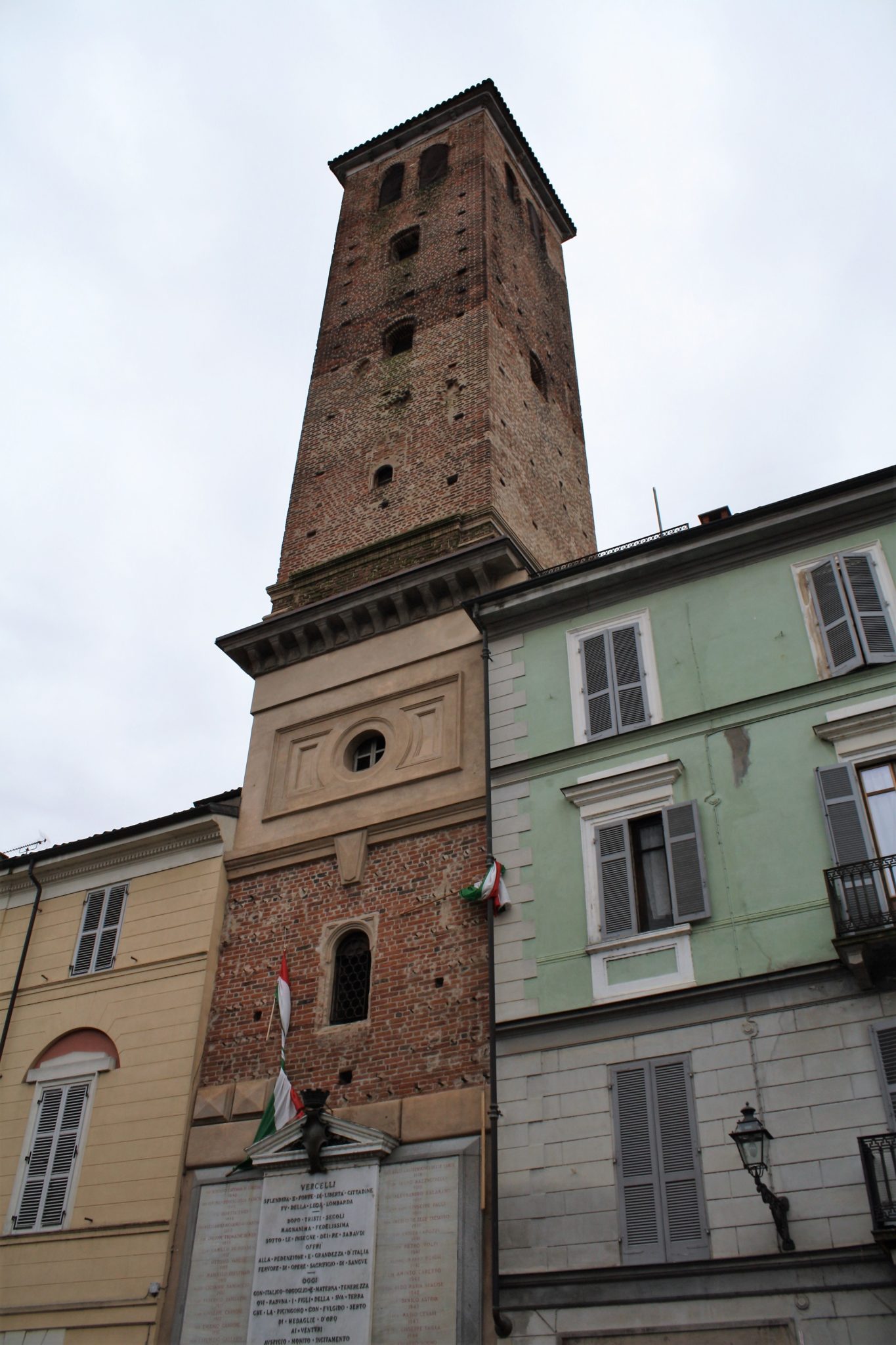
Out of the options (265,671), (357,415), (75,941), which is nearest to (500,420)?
(357,415)

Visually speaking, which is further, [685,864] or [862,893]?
[685,864]

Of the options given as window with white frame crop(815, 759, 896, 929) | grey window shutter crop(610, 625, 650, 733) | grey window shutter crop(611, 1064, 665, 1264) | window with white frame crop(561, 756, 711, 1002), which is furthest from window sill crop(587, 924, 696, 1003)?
grey window shutter crop(610, 625, 650, 733)

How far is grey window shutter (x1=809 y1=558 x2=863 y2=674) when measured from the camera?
13.6 metres

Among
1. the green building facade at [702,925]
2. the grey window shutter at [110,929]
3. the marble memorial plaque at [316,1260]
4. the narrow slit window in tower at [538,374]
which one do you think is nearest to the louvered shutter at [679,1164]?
the green building facade at [702,925]

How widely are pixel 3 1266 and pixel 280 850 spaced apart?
6498 mm

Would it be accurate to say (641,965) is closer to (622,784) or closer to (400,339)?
(622,784)

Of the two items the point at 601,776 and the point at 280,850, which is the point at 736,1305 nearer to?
the point at 601,776

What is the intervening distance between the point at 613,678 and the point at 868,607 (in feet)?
10.4

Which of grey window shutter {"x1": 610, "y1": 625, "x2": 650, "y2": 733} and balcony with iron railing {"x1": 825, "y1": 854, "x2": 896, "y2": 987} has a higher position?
grey window shutter {"x1": 610, "y1": 625, "x2": 650, "y2": 733}

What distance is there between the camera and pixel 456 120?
30.7 m

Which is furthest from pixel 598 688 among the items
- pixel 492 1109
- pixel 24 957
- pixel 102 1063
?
pixel 24 957

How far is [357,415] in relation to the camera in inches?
955

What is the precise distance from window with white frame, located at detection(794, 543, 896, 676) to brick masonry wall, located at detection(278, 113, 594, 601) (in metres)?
6.75

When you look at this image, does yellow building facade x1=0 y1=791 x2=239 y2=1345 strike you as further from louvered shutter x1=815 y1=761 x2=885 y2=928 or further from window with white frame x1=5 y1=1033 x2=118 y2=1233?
louvered shutter x1=815 y1=761 x2=885 y2=928
